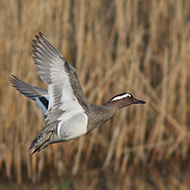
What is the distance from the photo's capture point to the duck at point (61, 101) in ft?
9.98

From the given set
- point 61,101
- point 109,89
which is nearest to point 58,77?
point 61,101

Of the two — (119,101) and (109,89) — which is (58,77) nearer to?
(119,101)

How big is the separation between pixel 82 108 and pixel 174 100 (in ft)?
8.63

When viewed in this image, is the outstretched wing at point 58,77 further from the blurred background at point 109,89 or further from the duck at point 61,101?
the blurred background at point 109,89

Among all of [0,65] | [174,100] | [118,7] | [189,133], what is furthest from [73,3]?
[189,133]

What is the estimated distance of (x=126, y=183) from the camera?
538cm

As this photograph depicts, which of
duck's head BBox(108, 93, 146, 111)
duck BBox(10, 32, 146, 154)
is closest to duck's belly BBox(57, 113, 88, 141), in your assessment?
duck BBox(10, 32, 146, 154)

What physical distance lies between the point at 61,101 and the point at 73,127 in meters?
0.20

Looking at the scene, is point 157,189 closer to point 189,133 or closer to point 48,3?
point 189,133

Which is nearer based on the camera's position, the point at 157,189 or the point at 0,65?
the point at 0,65

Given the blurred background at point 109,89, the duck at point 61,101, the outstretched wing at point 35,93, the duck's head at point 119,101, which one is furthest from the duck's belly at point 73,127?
the blurred background at point 109,89

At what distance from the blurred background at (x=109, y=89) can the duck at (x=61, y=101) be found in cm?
148

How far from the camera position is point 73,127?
3.08m

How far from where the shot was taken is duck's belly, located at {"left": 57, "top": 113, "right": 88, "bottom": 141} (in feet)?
10.1
